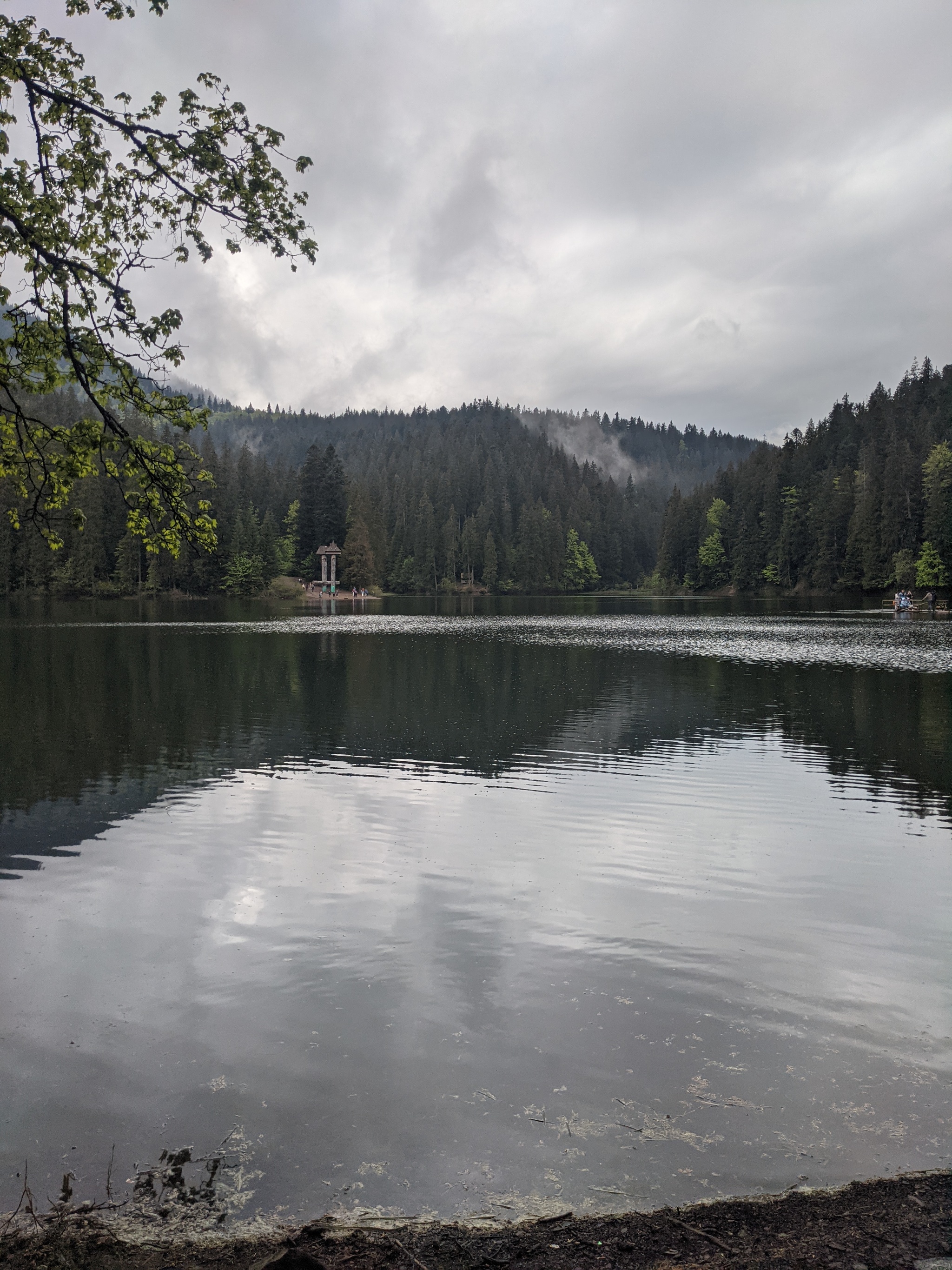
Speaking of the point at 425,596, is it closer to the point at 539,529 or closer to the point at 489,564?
the point at 489,564

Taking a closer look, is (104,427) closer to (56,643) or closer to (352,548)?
(56,643)

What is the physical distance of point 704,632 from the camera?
2194 inches

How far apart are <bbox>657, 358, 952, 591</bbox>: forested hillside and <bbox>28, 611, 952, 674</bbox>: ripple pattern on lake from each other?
82.5 feet

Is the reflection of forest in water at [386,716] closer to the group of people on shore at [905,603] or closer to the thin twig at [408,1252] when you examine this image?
the thin twig at [408,1252]

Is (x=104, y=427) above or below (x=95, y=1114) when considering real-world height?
above

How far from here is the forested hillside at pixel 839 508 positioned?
102 meters

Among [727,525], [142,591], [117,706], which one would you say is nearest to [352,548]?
[142,591]

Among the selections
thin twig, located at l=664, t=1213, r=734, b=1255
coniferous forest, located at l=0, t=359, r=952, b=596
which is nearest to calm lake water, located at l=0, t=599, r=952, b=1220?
thin twig, located at l=664, t=1213, r=734, b=1255

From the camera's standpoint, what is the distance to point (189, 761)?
58.9 ft

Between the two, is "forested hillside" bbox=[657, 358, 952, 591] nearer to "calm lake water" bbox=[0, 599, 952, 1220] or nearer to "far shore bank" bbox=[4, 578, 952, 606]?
"far shore bank" bbox=[4, 578, 952, 606]

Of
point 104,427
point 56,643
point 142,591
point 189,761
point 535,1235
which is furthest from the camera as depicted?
point 142,591

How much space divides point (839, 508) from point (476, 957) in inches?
4938

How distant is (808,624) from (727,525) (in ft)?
302

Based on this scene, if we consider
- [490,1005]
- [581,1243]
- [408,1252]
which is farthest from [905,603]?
[408,1252]
